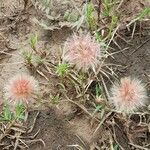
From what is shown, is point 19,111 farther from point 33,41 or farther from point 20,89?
point 33,41

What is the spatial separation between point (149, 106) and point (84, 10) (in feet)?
2.42

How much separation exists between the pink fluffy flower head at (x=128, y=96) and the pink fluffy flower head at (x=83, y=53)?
0.22m

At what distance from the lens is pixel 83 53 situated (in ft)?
8.40

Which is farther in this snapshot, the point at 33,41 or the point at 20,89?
the point at 33,41

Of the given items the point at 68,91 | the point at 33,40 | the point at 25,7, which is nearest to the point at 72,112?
the point at 68,91

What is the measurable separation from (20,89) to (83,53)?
1.34ft

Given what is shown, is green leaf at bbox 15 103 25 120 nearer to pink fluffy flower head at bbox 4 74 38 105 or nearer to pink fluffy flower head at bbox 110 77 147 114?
pink fluffy flower head at bbox 4 74 38 105

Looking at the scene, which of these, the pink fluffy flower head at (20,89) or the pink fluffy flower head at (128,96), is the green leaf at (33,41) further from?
the pink fluffy flower head at (128,96)

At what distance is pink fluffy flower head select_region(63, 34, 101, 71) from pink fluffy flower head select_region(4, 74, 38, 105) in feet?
0.87

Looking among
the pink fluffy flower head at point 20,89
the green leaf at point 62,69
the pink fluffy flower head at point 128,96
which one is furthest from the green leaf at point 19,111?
the pink fluffy flower head at point 128,96

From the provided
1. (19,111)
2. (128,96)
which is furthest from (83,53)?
(19,111)

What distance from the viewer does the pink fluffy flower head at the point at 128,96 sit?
2.48m

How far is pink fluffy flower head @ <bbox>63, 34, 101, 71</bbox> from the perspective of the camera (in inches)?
101

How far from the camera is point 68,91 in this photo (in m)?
2.74
